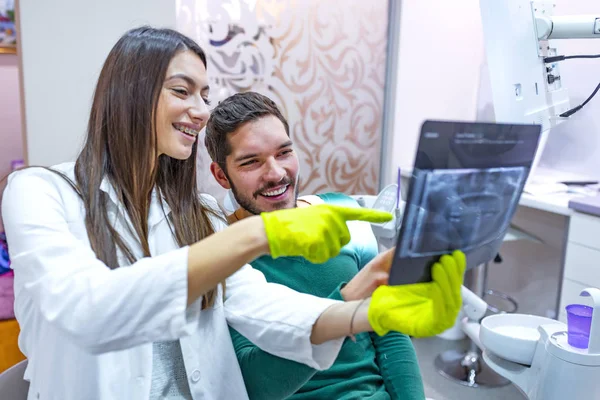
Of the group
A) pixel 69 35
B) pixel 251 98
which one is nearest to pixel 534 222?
pixel 251 98

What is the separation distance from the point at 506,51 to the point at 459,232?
72cm

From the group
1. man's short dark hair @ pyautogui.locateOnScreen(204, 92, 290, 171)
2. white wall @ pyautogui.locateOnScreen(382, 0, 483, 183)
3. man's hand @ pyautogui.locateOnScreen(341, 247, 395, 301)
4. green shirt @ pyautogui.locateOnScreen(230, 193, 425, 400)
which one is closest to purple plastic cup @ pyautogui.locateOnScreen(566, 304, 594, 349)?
green shirt @ pyautogui.locateOnScreen(230, 193, 425, 400)

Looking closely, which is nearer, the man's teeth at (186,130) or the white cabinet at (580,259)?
the man's teeth at (186,130)

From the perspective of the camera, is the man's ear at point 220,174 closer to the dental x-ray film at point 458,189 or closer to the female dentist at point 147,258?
the female dentist at point 147,258

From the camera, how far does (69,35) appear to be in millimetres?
2014

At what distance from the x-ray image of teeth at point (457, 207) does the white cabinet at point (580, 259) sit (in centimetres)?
146

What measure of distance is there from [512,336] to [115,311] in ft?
3.04

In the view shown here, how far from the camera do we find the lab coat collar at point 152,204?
999 mm

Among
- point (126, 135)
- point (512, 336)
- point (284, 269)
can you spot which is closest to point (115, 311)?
point (126, 135)

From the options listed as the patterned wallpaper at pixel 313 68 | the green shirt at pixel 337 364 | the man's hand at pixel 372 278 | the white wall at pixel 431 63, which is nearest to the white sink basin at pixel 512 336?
the green shirt at pixel 337 364

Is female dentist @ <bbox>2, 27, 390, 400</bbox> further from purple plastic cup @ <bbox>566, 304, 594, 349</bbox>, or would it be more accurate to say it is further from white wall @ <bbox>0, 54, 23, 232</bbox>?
white wall @ <bbox>0, 54, 23, 232</bbox>

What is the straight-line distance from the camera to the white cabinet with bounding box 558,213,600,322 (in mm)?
2006

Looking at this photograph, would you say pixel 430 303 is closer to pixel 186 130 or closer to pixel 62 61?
pixel 186 130

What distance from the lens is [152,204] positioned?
110 cm
